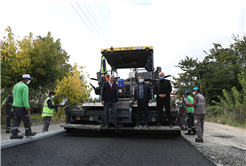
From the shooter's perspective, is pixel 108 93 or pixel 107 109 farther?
pixel 108 93

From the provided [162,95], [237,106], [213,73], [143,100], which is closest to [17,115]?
[143,100]

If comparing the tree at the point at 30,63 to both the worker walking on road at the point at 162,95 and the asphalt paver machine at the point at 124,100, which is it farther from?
the worker walking on road at the point at 162,95

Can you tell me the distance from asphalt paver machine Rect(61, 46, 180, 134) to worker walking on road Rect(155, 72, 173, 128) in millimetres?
148

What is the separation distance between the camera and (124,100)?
23.4 feet

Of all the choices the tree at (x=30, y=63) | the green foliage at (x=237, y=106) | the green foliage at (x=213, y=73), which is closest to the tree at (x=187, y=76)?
the green foliage at (x=213, y=73)

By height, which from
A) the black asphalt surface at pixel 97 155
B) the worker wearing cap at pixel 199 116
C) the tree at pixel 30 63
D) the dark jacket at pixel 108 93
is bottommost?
the black asphalt surface at pixel 97 155

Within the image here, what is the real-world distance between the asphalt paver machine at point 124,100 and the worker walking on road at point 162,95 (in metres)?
0.15

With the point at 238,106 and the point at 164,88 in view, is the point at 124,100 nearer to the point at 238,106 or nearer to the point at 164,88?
the point at 164,88

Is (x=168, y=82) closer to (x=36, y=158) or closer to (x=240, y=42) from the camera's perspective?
(x=36, y=158)

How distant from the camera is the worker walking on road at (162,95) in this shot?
6273mm

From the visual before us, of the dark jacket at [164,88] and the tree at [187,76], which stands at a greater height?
the tree at [187,76]

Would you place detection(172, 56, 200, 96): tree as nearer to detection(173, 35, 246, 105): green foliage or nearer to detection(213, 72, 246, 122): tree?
detection(173, 35, 246, 105): green foliage

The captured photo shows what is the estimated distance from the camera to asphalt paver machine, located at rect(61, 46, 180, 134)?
6.36 meters

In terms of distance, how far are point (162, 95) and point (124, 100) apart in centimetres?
149
